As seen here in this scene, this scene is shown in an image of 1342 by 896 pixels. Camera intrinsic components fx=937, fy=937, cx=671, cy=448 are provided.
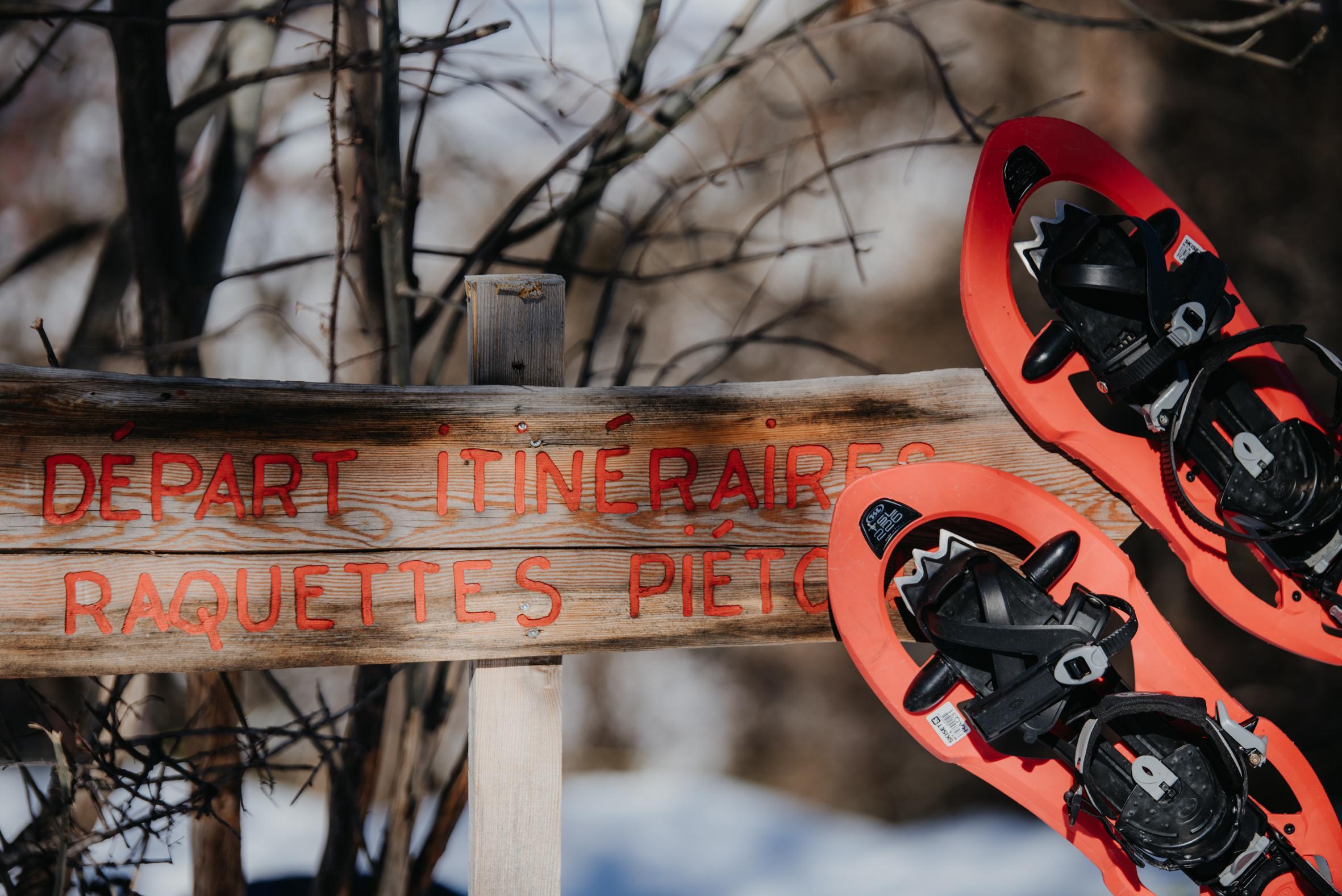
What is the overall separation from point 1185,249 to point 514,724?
125cm

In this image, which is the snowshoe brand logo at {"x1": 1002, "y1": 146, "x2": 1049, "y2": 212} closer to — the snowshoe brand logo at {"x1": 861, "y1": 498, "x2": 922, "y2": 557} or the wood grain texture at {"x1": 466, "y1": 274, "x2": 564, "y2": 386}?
the snowshoe brand logo at {"x1": 861, "y1": 498, "x2": 922, "y2": 557}

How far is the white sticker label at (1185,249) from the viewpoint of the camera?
1.46 metres

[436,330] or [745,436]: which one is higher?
[436,330]

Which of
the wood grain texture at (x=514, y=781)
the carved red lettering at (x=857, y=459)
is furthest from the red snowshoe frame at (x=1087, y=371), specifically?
the wood grain texture at (x=514, y=781)

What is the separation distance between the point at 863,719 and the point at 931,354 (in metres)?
1.09

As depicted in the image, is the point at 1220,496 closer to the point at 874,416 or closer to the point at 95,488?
the point at 874,416

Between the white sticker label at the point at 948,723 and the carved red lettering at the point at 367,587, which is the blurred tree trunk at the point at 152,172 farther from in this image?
the white sticker label at the point at 948,723

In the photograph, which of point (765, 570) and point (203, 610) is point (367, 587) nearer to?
point (203, 610)

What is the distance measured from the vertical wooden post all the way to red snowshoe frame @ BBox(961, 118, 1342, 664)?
65 centimetres

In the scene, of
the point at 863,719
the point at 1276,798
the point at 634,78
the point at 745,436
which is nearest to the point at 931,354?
the point at 863,719

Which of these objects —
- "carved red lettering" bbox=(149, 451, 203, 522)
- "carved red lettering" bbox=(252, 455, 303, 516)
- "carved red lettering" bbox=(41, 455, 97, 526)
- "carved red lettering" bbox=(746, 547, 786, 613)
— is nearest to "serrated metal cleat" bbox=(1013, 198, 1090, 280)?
"carved red lettering" bbox=(746, 547, 786, 613)

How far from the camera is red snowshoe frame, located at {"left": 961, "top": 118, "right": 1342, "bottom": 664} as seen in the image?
143cm

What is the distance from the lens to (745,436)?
→ 4.55 feet

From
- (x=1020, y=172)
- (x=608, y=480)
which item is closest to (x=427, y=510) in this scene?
(x=608, y=480)
